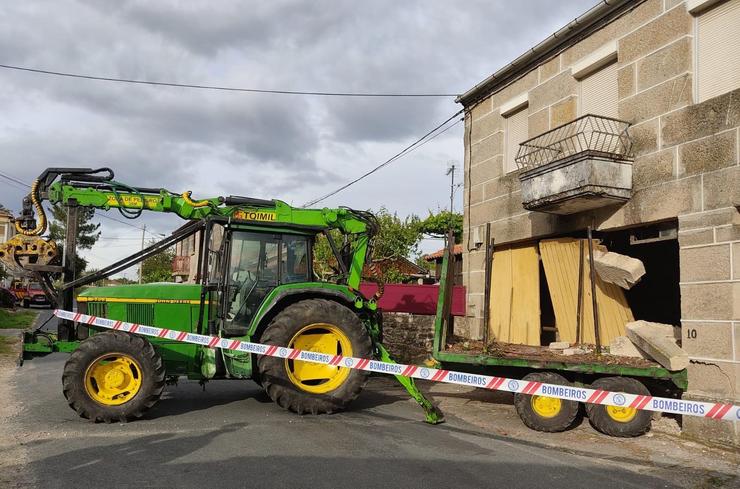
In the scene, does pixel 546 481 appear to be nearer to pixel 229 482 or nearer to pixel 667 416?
pixel 229 482

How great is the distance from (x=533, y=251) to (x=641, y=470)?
4.93 meters

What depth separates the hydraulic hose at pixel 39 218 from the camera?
24.2 ft

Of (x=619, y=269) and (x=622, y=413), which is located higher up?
(x=619, y=269)

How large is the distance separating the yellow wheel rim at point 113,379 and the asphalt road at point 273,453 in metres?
0.34

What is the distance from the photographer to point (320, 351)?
25.1 ft

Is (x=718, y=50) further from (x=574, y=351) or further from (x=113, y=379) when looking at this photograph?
(x=113, y=379)

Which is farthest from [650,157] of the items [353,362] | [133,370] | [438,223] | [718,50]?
[438,223]

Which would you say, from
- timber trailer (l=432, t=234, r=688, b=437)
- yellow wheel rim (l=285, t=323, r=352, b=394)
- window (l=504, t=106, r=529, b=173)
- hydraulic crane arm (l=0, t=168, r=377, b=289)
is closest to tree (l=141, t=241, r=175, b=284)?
window (l=504, t=106, r=529, b=173)

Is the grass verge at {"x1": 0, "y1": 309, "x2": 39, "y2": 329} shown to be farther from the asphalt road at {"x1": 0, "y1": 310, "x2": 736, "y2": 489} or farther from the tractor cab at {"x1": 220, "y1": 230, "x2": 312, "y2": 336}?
the tractor cab at {"x1": 220, "y1": 230, "x2": 312, "y2": 336}

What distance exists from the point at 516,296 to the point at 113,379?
260 inches

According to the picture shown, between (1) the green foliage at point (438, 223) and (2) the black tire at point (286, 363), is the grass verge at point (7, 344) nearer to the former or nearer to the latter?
(2) the black tire at point (286, 363)

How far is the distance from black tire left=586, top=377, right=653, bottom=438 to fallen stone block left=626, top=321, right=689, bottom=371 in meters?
0.47

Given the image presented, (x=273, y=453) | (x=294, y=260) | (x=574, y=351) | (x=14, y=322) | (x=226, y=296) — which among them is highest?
(x=294, y=260)

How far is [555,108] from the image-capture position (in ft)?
32.4
